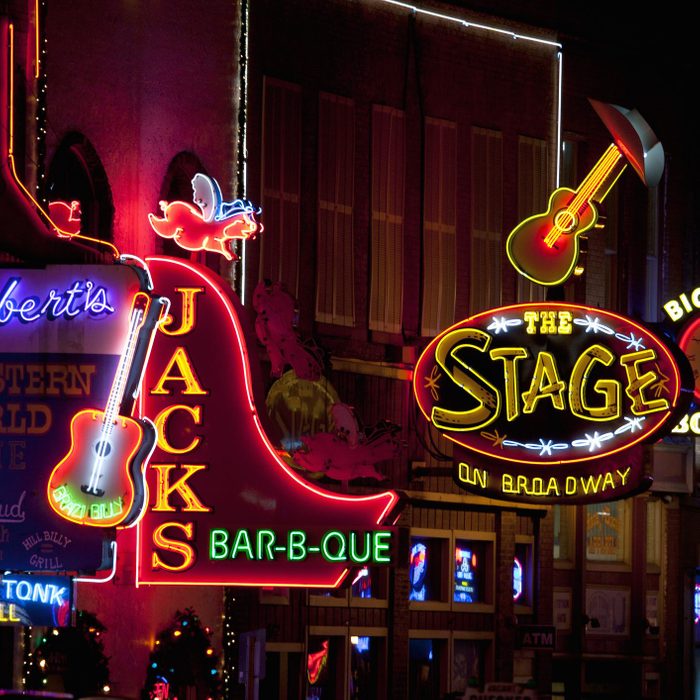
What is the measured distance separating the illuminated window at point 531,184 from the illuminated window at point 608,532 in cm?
411

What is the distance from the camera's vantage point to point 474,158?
101ft

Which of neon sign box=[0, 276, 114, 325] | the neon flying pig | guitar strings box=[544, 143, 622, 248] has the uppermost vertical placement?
guitar strings box=[544, 143, 622, 248]

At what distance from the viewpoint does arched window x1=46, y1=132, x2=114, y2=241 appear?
2388 cm

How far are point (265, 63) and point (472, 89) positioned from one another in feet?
15.3

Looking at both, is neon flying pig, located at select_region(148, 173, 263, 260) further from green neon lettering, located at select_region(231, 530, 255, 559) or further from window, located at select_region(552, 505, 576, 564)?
window, located at select_region(552, 505, 576, 564)

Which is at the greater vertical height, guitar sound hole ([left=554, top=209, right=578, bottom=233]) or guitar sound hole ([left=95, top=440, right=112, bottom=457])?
guitar sound hole ([left=554, top=209, right=578, bottom=233])

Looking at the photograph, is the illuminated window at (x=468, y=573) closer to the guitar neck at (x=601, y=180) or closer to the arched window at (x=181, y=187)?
the guitar neck at (x=601, y=180)

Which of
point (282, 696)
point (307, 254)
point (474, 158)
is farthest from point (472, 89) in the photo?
point (282, 696)

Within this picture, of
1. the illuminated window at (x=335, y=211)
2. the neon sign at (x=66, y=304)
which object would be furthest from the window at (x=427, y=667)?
the neon sign at (x=66, y=304)

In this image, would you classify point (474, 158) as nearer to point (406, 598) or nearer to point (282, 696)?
point (406, 598)

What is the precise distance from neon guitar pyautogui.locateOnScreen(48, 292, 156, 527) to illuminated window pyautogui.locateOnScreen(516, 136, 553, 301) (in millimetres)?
11886

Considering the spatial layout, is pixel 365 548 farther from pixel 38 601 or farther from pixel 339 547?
pixel 38 601

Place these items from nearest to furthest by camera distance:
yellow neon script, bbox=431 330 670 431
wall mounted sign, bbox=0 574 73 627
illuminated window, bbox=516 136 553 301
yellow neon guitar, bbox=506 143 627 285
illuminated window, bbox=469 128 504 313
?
wall mounted sign, bbox=0 574 73 627
yellow neon script, bbox=431 330 670 431
yellow neon guitar, bbox=506 143 627 285
illuminated window, bbox=469 128 504 313
illuminated window, bbox=516 136 553 301

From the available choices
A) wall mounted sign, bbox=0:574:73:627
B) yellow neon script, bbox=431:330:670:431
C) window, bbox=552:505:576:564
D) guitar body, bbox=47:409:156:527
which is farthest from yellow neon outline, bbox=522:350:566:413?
wall mounted sign, bbox=0:574:73:627
